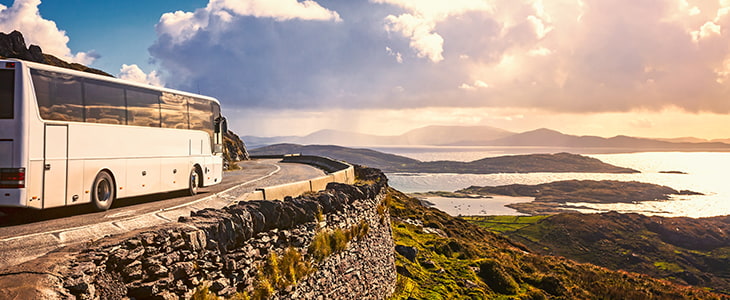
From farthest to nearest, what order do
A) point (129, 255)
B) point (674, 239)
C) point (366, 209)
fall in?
1. point (674, 239)
2. point (366, 209)
3. point (129, 255)

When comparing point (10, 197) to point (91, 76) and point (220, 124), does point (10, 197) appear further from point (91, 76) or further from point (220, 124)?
point (220, 124)

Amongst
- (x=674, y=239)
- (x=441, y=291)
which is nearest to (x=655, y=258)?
(x=674, y=239)

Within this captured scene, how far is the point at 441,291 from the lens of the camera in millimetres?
28953

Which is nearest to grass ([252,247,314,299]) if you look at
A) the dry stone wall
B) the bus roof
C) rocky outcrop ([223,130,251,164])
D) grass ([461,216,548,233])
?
the dry stone wall

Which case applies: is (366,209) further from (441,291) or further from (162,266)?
(162,266)

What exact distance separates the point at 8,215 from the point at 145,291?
28.7ft

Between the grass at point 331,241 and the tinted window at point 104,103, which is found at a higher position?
the tinted window at point 104,103

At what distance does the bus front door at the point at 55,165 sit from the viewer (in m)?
13.0

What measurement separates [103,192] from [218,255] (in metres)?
8.42

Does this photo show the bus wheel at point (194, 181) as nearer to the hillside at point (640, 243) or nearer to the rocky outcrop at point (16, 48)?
the rocky outcrop at point (16, 48)

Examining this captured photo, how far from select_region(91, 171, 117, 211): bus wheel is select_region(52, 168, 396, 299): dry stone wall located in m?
6.03

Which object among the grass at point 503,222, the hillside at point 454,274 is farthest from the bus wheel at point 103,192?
the grass at point 503,222

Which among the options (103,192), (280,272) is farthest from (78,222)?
(280,272)

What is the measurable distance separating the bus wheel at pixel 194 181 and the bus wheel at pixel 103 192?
5.26m
